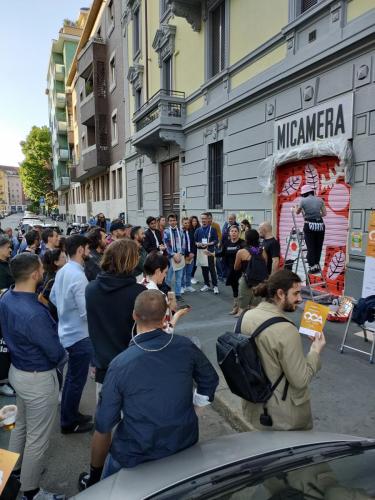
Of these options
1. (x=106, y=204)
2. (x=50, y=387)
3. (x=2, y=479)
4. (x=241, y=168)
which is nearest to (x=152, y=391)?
(x=2, y=479)

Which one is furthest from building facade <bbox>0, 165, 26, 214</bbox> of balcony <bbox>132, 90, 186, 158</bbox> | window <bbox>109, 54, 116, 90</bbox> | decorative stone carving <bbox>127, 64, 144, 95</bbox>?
balcony <bbox>132, 90, 186, 158</bbox>

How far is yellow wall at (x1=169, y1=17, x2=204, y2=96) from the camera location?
1211 centimetres

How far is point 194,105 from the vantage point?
Answer: 12.7m

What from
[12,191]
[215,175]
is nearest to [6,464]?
[215,175]

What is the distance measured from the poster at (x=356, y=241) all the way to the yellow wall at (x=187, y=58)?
26.5 ft

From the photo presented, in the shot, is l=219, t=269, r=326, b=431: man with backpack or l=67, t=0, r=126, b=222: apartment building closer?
l=219, t=269, r=326, b=431: man with backpack

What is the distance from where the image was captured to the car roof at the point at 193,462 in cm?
156

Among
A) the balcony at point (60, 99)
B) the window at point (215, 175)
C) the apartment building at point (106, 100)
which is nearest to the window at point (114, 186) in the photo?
the apartment building at point (106, 100)

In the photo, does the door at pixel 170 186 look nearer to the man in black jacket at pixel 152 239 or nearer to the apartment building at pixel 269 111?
the apartment building at pixel 269 111

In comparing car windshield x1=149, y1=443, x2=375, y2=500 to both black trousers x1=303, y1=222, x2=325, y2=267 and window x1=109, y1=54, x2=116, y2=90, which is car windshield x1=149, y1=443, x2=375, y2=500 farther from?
window x1=109, y1=54, x2=116, y2=90

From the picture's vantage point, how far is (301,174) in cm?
823

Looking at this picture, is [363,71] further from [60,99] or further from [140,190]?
[60,99]

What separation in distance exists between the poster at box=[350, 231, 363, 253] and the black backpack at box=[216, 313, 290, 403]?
17.0 ft

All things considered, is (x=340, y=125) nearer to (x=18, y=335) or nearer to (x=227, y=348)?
(x=227, y=348)
